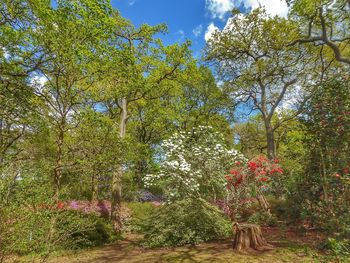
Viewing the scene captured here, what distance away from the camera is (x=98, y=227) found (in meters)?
12.0

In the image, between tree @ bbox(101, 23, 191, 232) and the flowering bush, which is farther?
tree @ bbox(101, 23, 191, 232)

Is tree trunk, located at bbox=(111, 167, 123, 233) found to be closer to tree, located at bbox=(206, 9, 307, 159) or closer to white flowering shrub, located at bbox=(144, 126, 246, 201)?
white flowering shrub, located at bbox=(144, 126, 246, 201)

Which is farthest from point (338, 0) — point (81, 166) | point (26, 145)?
point (26, 145)

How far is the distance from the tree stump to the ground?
32 cm

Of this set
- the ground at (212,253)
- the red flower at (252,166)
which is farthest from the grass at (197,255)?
the red flower at (252,166)

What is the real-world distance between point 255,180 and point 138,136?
57.2 feet

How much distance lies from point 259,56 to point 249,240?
523 inches

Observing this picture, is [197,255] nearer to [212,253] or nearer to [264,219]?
[212,253]

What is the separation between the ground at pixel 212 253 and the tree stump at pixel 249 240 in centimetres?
32

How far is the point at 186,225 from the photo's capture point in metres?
10.5

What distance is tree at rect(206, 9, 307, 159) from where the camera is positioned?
17141mm

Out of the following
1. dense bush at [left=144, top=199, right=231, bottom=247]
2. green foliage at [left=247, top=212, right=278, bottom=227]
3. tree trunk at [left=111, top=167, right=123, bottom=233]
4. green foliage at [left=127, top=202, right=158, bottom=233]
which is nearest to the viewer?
dense bush at [left=144, top=199, right=231, bottom=247]

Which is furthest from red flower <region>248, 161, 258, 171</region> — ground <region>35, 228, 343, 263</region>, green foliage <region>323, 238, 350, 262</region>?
green foliage <region>323, 238, 350, 262</region>

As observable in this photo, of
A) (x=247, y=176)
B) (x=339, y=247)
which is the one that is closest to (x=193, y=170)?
(x=247, y=176)
